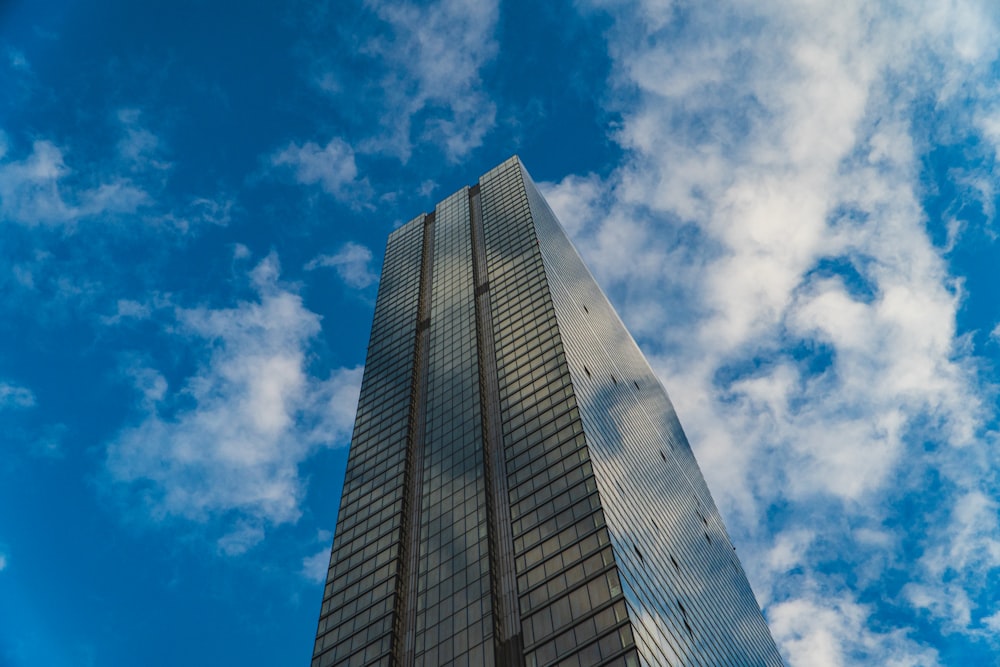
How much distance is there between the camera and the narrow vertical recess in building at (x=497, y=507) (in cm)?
5650

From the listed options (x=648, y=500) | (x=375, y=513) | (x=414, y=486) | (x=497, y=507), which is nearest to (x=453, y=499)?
(x=497, y=507)

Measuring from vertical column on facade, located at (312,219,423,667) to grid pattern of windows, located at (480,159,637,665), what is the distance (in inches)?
544

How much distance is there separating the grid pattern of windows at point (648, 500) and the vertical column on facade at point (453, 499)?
12.2 meters

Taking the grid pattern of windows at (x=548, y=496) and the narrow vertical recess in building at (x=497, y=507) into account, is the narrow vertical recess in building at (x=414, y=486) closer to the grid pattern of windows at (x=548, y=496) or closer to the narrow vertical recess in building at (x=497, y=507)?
the narrow vertical recess in building at (x=497, y=507)

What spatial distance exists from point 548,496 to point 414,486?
68.0 feet

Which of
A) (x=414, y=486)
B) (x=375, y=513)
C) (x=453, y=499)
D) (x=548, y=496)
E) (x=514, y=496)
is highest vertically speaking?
(x=414, y=486)

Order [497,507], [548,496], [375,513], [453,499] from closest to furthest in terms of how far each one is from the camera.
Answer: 1. [548,496]
2. [497,507]
3. [453,499]
4. [375,513]

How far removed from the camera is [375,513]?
8100 centimetres

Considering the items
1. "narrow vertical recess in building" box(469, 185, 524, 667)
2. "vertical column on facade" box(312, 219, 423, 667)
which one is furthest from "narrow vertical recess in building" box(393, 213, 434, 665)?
"narrow vertical recess in building" box(469, 185, 524, 667)

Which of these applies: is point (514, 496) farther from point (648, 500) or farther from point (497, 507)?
point (648, 500)

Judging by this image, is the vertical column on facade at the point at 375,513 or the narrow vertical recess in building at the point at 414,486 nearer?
the narrow vertical recess in building at the point at 414,486

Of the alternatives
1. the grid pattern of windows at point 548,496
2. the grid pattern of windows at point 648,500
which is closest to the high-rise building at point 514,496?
the grid pattern of windows at point 548,496

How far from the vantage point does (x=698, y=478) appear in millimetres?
143500

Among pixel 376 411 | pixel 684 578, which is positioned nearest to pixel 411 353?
pixel 376 411
